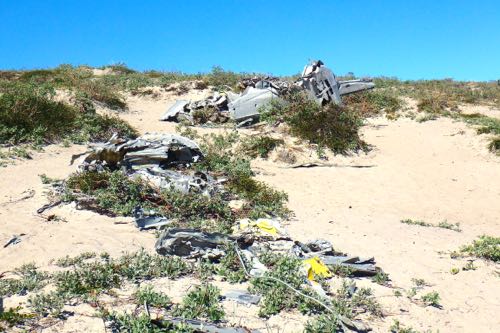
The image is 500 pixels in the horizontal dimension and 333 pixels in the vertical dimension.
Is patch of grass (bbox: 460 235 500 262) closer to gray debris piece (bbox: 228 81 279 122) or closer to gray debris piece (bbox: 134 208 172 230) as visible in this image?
gray debris piece (bbox: 134 208 172 230)

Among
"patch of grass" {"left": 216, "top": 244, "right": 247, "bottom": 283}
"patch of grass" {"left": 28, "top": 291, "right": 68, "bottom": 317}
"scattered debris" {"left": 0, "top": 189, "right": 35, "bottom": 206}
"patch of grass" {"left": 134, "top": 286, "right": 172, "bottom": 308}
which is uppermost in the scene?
"scattered debris" {"left": 0, "top": 189, "right": 35, "bottom": 206}

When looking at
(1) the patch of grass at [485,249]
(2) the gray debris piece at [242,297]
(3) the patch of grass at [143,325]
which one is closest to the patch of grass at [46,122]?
(2) the gray debris piece at [242,297]

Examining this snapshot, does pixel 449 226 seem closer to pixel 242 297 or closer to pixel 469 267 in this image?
pixel 469 267

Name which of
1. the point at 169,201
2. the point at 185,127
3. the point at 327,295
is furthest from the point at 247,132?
the point at 327,295

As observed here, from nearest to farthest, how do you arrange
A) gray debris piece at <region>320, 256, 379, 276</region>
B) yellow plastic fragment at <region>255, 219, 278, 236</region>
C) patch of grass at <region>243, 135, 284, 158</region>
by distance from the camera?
gray debris piece at <region>320, 256, 379, 276</region>
yellow plastic fragment at <region>255, 219, 278, 236</region>
patch of grass at <region>243, 135, 284, 158</region>

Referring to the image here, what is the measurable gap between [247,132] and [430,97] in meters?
7.70

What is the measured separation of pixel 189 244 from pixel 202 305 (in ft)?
4.98

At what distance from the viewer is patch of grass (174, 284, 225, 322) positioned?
14.0 feet

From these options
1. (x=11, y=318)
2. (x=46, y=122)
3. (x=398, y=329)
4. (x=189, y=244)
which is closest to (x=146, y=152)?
(x=46, y=122)

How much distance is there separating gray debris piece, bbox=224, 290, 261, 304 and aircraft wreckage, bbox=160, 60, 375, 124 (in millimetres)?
10250

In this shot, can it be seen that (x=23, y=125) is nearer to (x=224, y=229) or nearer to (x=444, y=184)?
(x=224, y=229)

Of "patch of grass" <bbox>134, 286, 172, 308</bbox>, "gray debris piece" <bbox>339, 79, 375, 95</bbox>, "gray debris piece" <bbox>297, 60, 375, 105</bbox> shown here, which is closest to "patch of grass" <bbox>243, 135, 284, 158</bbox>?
"gray debris piece" <bbox>297, 60, 375, 105</bbox>

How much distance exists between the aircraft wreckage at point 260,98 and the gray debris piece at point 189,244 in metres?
9.08

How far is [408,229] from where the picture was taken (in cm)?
795
